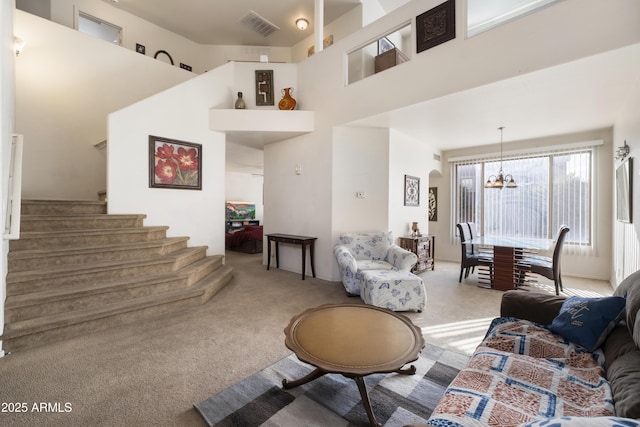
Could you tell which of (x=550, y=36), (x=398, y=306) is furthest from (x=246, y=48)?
(x=398, y=306)

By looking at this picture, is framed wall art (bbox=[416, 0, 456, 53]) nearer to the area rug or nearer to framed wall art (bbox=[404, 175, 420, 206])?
framed wall art (bbox=[404, 175, 420, 206])

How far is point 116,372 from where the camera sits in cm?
190

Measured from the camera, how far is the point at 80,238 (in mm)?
3115

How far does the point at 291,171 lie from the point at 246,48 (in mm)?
3919

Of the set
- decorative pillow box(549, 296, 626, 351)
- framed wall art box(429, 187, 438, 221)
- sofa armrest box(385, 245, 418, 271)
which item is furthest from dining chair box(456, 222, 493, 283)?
decorative pillow box(549, 296, 626, 351)

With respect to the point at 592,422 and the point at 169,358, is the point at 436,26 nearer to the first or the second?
the point at 592,422

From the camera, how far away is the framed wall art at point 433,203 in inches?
250

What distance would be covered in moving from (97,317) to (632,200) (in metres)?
5.36

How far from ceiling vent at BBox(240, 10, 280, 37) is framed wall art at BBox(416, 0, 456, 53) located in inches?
145

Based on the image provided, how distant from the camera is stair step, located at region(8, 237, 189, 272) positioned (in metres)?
2.61

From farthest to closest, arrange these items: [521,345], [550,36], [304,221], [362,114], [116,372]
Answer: [304,221] → [362,114] → [550,36] → [116,372] → [521,345]

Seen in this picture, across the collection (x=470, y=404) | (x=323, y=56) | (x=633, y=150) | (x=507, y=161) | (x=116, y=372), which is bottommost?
(x=116, y=372)

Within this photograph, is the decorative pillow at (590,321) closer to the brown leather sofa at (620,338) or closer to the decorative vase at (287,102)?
the brown leather sofa at (620,338)

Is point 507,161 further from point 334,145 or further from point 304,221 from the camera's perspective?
point 304,221
